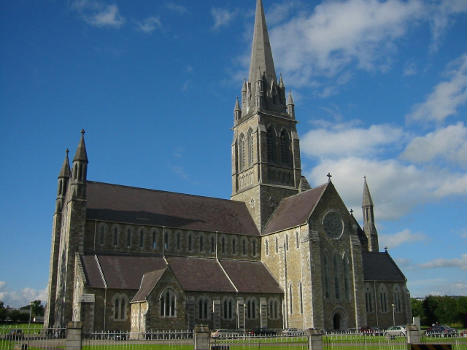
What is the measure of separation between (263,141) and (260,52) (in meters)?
14.0

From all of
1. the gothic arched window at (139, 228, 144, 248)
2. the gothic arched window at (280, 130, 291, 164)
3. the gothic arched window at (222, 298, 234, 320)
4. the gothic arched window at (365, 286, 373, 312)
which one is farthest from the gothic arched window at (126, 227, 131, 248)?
the gothic arched window at (365, 286, 373, 312)

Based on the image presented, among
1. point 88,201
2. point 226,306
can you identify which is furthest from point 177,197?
point 226,306

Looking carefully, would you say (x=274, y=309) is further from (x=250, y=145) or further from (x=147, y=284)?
(x=250, y=145)

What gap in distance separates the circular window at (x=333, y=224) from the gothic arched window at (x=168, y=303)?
18.6 metres

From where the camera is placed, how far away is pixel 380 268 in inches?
2447

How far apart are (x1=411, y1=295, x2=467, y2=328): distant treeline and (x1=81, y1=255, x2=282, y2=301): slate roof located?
38.4m

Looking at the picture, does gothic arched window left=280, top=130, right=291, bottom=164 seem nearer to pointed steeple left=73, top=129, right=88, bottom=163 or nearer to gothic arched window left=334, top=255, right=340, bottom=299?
gothic arched window left=334, top=255, right=340, bottom=299

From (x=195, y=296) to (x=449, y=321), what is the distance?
4994 centimetres

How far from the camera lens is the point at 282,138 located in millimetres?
66938

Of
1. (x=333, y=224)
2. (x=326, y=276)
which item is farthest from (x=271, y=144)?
(x=326, y=276)

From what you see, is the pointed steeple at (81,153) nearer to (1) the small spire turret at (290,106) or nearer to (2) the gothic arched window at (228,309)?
(2) the gothic arched window at (228,309)

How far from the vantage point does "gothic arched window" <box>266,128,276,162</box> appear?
213 feet

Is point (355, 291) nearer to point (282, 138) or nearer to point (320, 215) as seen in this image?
point (320, 215)

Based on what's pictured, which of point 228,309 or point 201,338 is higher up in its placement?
point 228,309
